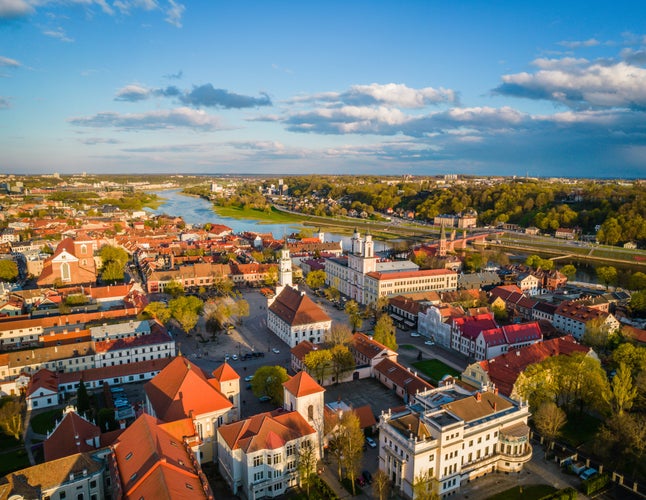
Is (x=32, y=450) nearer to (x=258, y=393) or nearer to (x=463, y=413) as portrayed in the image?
(x=258, y=393)

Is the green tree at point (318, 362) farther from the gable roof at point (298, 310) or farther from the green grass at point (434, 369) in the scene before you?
the green grass at point (434, 369)

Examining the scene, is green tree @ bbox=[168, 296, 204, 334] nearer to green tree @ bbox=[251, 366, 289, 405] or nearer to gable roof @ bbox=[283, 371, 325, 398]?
green tree @ bbox=[251, 366, 289, 405]

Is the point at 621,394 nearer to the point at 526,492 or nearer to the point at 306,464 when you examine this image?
the point at 526,492

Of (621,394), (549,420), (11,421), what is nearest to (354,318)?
(549,420)

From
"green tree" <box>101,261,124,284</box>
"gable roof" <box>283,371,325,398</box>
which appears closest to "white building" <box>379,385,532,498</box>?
"gable roof" <box>283,371,325,398</box>

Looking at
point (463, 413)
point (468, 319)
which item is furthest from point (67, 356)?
point (468, 319)

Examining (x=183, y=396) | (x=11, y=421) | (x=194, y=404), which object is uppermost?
(x=183, y=396)
